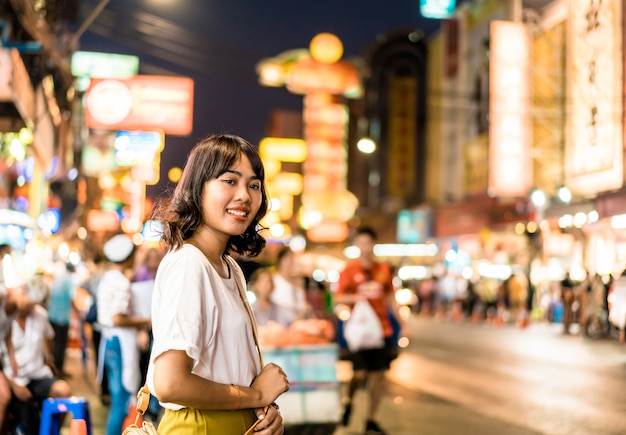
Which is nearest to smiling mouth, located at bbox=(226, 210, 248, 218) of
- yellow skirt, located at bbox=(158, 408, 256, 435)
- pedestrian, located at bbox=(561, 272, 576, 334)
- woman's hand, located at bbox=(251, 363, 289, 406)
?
woman's hand, located at bbox=(251, 363, 289, 406)

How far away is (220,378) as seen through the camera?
2.55 meters

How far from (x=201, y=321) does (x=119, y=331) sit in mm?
5075

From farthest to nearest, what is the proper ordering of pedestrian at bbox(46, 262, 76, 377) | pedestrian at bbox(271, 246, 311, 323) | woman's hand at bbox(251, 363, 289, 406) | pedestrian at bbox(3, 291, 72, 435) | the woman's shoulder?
pedestrian at bbox(46, 262, 76, 377)
pedestrian at bbox(271, 246, 311, 323)
pedestrian at bbox(3, 291, 72, 435)
woman's hand at bbox(251, 363, 289, 406)
the woman's shoulder

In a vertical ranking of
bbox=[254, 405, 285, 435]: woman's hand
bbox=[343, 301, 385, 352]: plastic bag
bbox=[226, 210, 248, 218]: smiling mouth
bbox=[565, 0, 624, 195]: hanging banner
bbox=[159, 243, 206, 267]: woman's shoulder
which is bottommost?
bbox=[343, 301, 385, 352]: plastic bag

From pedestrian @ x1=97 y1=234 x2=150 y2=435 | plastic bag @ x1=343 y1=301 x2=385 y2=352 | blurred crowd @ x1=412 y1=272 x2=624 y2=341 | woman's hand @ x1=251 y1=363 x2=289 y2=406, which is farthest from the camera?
blurred crowd @ x1=412 y1=272 x2=624 y2=341

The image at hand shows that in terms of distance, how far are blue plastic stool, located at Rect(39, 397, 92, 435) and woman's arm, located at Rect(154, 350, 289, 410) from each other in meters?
3.06

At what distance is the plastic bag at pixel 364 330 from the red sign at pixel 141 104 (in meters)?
13.1

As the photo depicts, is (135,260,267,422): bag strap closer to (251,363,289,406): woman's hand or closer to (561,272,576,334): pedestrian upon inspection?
(251,363,289,406): woman's hand

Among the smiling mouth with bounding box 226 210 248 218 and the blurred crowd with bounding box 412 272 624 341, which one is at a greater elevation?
the smiling mouth with bounding box 226 210 248 218

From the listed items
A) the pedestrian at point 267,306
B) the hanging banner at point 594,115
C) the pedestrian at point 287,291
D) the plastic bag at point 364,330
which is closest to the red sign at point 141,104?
the hanging banner at point 594,115

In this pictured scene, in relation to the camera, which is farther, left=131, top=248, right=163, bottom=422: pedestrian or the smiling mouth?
left=131, top=248, right=163, bottom=422: pedestrian

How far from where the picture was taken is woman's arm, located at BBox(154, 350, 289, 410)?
2414 mm

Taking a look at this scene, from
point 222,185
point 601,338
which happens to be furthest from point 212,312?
point 601,338

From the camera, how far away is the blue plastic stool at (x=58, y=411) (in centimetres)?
540
